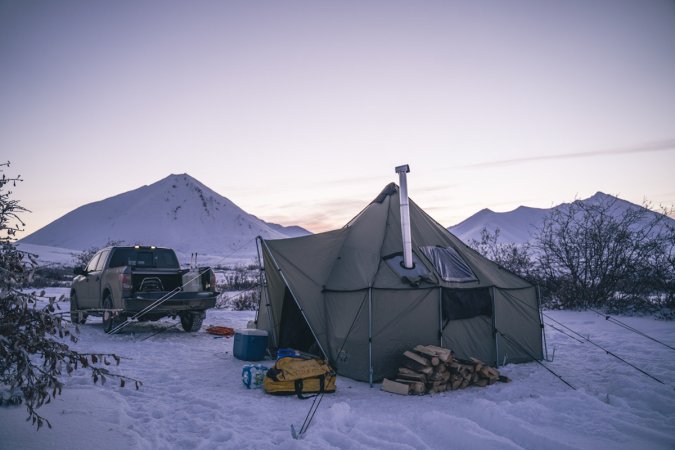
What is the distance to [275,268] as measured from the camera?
27.0ft

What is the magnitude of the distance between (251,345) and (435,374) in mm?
3506

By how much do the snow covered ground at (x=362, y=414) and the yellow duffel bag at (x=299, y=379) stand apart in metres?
0.14

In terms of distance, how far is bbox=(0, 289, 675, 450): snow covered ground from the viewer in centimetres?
424

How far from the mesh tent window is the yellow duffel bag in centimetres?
266

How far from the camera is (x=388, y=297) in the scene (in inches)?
268

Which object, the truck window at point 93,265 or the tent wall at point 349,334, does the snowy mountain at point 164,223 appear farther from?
the tent wall at point 349,334

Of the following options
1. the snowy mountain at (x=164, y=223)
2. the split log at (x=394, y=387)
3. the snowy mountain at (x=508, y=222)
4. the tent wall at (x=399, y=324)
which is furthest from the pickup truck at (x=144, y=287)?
the snowy mountain at (x=508, y=222)

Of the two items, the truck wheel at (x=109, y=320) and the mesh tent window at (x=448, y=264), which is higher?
the mesh tent window at (x=448, y=264)

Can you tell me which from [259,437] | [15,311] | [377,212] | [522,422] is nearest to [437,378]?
[522,422]

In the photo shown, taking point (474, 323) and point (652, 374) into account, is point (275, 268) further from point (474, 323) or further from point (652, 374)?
point (652, 374)

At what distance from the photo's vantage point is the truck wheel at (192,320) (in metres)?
10.4

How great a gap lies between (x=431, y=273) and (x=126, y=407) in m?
4.88

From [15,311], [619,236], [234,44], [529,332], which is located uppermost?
[234,44]

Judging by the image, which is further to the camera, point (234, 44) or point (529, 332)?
point (234, 44)
